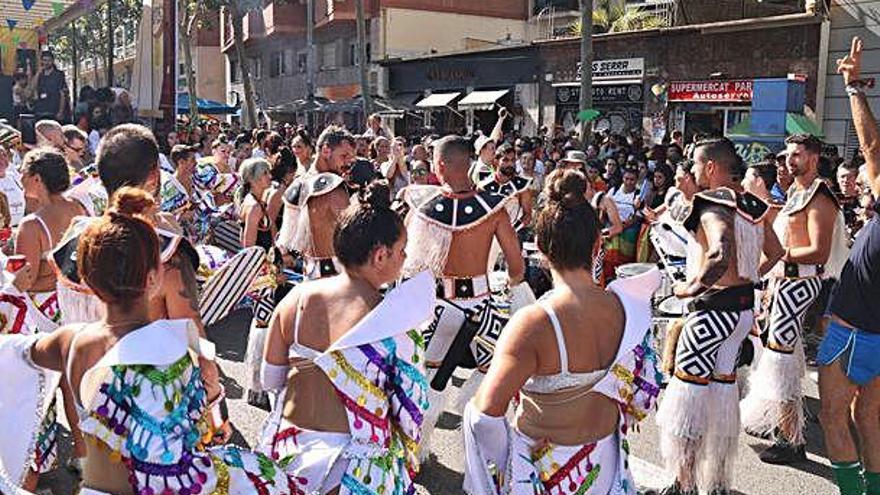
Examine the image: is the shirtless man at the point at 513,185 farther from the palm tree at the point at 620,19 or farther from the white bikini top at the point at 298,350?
the palm tree at the point at 620,19

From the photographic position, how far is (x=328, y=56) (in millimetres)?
38156

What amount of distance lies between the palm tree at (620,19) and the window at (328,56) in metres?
15.1

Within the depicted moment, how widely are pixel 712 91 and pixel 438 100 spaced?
36.9ft

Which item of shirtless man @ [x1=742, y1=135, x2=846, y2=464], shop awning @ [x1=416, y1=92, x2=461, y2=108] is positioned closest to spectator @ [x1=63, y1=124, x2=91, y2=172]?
shirtless man @ [x1=742, y1=135, x2=846, y2=464]

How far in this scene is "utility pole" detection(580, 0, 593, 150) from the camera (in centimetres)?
1697

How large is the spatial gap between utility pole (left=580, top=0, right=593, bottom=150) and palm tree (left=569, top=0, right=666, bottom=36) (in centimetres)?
448

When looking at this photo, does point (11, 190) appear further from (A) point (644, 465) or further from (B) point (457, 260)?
(A) point (644, 465)

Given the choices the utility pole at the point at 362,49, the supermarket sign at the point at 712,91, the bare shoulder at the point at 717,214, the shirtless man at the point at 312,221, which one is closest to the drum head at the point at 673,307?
the bare shoulder at the point at 717,214

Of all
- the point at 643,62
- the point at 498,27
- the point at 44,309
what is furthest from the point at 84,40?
the point at 44,309

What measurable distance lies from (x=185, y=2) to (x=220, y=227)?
98.9 feet

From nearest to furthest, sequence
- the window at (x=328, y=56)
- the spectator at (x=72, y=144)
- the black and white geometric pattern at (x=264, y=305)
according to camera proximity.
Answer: the black and white geometric pattern at (x=264, y=305), the spectator at (x=72, y=144), the window at (x=328, y=56)

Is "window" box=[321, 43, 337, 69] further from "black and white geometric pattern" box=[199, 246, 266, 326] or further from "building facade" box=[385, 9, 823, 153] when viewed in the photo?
"black and white geometric pattern" box=[199, 246, 266, 326]

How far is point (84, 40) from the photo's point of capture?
56.7 metres

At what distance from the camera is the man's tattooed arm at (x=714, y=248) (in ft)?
13.8
